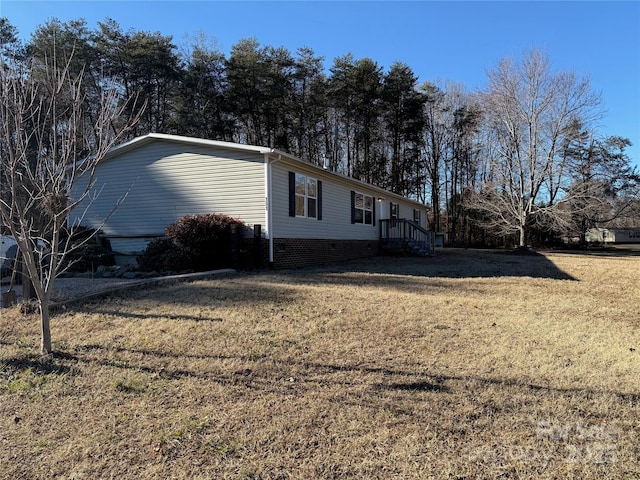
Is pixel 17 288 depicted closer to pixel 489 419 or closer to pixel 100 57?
pixel 489 419

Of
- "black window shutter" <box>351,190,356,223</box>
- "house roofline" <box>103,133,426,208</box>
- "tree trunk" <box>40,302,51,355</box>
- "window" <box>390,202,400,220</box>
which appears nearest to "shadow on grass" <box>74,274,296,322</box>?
"tree trunk" <box>40,302,51,355</box>

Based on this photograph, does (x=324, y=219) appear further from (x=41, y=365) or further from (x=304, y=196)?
(x=41, y=365)

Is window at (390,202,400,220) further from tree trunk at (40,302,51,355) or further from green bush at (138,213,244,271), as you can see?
tree trunk at (40,302,51,355)

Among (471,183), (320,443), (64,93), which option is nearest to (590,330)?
(320,443)

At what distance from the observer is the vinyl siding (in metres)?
11.2

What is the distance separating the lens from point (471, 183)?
3459cm

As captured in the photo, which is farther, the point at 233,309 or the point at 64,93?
the point at 233,309

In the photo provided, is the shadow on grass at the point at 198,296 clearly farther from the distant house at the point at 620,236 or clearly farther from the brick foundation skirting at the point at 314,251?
the distant house at the point at 620,236

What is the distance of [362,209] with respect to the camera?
1694 centimetres

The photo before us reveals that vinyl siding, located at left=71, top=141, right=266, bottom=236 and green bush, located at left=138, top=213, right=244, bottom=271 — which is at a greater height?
vinyl siding, located at left=71, top=141, right=266, bottom=236

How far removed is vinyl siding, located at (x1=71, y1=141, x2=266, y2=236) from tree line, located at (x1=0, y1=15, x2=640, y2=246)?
523cm

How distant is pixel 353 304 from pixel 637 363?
135 inches

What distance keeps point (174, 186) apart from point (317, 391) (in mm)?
10039

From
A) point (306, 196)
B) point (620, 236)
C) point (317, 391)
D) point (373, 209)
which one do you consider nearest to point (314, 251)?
point (306, 196)
